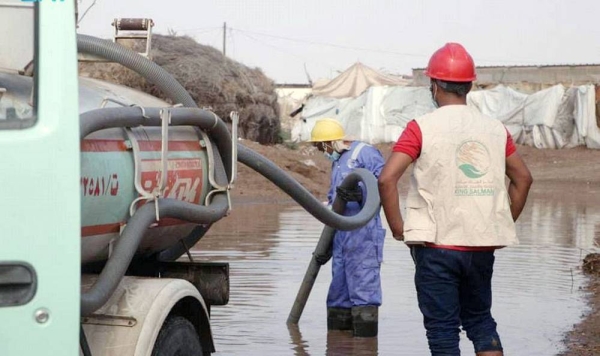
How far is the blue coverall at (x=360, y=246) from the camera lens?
9852mm

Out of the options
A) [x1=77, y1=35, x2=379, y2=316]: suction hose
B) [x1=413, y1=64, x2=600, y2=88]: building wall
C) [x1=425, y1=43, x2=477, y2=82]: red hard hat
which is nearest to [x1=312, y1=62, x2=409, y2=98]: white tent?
[x1=413, y1=64, x2=600, y2=88]: building wall

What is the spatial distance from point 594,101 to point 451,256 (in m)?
34.7

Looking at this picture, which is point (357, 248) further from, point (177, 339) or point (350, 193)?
point (177, 339)

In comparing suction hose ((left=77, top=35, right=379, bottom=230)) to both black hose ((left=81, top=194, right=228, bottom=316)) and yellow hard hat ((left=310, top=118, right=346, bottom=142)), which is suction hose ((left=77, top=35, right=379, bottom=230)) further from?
yellow hard hat ((left=310, top=118, right=346, bottom=142))

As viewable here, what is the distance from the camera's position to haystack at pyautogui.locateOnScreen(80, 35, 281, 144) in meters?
32.1

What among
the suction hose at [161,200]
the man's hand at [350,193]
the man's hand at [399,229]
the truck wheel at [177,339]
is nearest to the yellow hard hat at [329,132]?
the man's hand at [350,193]

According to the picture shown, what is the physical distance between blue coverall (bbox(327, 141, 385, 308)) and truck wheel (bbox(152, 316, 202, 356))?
12.9 ft

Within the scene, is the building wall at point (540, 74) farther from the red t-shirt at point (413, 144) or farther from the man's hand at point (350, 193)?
the red t-shirt at point (413, 144)

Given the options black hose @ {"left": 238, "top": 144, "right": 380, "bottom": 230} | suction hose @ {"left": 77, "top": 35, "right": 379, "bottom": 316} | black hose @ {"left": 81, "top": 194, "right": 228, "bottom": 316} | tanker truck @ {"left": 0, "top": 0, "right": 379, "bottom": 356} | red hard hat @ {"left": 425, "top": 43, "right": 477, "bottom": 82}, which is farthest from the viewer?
black hose @ {"left": 238, "top": 144, "right": 380, "bottom": 230}

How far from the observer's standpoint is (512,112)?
42.3 m

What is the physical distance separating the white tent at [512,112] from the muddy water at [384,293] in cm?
1948

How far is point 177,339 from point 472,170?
5.74ft

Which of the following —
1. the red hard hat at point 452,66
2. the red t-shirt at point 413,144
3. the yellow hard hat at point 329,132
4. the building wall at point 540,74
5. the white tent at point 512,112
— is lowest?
the red t-shirt at point 413,144

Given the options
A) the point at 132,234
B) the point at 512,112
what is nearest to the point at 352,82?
the point at 512,112
